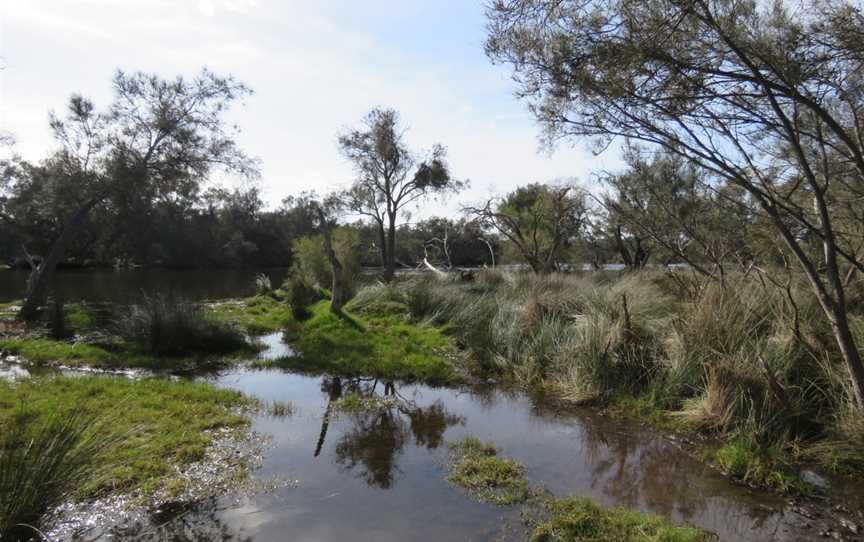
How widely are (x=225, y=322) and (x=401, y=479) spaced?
8.17m

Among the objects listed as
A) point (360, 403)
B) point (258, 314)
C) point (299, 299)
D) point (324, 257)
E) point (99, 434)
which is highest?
point (324, 257)

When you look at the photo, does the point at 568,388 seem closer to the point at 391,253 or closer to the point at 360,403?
the point at 360,403

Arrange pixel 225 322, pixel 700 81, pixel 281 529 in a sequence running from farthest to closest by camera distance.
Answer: pixel 225 322, pixel 700 81, pixel 281 529

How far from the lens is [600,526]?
155 inches

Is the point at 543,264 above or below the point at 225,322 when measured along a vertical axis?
above

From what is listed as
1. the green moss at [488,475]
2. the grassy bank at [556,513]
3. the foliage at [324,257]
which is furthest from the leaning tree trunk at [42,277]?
the grassy bank at [556,513]

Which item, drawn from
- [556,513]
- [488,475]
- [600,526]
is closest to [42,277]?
[488,475]

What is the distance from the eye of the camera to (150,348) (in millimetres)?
10156

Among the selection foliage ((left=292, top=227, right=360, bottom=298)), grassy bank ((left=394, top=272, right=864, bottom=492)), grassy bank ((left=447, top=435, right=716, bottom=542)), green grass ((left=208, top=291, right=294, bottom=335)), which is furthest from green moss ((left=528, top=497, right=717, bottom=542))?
foliage ((left=292, top=227, right=360, bottom=298))

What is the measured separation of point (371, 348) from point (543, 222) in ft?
42.6

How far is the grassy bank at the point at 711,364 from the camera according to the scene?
5121 millimetres

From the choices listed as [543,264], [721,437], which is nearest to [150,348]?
[721,437]

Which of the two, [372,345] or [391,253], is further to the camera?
[391,253]

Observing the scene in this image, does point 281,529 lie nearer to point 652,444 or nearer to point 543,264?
point 652,444
